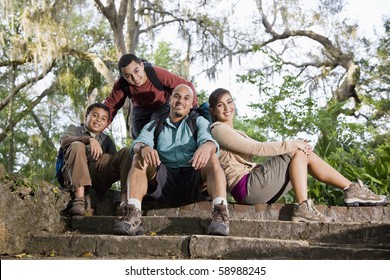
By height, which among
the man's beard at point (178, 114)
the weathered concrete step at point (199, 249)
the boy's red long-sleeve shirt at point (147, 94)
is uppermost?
the boy's red long-sleeve shirt at point (147, 94)

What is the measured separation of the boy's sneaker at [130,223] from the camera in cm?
381

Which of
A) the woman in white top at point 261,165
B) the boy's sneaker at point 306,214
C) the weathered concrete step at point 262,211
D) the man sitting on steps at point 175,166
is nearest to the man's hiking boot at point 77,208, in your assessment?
the weathered concrete step at point 262,211

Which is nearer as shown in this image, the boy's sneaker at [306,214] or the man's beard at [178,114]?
the boy's sneaker at [306,214]

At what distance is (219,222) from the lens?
374 cm

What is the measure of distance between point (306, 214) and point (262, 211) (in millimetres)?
445

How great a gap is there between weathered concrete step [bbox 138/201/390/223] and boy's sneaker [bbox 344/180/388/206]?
0.04 metres

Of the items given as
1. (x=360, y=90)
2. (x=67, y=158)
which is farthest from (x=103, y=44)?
(x=67, y=158)

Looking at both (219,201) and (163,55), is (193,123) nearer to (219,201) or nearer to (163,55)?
(219,201)

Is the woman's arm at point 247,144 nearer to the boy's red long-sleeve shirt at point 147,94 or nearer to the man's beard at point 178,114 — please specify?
the man's beard at point 178,114

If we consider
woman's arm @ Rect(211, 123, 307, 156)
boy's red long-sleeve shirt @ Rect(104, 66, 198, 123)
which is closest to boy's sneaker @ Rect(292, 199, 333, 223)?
woman's arm @ Rect(211, 123, 307, 156)

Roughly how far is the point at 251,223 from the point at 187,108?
96cm

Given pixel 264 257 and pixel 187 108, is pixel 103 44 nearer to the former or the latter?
pixel 187 108

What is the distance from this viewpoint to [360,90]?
1633 centimetres

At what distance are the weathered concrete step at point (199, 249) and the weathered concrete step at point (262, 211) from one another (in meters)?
0.91
